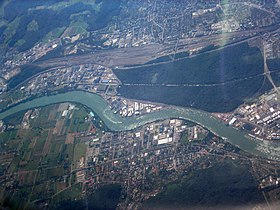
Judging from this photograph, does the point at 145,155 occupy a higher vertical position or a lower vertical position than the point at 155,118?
lower

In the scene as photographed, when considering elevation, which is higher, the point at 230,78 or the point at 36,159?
→ the point at 230,78

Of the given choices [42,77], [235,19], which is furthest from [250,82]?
[42,77]

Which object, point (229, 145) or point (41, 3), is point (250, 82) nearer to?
point (229, 145)

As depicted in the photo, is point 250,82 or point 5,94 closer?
point 250,82

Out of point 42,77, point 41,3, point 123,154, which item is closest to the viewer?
point 123,154

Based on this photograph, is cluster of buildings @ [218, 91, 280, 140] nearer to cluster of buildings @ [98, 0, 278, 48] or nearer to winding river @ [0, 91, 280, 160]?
winding river @ [0, 91, 280, 160]

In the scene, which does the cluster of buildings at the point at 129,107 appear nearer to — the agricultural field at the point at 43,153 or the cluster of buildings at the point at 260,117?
the agricultural field at the point at 43,153

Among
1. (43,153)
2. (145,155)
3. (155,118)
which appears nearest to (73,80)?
(43,153)

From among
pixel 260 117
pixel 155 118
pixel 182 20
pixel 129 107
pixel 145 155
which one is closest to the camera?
pixel 260 117

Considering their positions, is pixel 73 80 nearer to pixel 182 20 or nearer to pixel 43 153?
pixel 43 153
